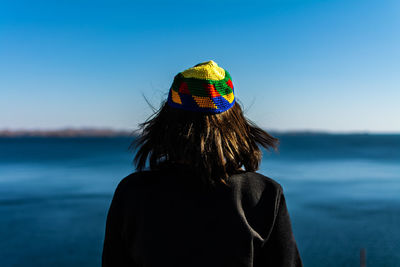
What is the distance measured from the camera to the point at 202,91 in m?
0.94

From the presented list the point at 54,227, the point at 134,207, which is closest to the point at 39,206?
the point at 54,227

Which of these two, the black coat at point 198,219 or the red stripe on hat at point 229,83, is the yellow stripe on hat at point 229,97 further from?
the black coat at point 198,219

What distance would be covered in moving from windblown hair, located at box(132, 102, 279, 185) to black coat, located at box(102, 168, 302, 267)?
44 millimetres

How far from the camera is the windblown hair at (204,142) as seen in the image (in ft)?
3.10

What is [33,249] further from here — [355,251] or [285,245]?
[285,245]

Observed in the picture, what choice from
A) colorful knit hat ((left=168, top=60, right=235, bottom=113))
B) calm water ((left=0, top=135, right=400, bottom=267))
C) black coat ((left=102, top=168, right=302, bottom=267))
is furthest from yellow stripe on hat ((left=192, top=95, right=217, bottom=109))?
calm water ((left=0, top=135, right=400, bottom=267))

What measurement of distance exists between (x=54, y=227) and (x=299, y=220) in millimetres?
7538

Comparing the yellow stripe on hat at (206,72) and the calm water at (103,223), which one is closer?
the yellow stripe on hat at (206,72)

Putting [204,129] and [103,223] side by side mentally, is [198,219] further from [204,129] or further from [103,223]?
[103,223]

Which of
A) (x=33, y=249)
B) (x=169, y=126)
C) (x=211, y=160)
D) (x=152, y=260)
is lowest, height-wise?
(x=33, y=249)

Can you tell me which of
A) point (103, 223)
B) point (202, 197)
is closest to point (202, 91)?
point (202, 197)

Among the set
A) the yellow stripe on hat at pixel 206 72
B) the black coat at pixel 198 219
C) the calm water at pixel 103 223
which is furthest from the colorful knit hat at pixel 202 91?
the calm water at pixel 103 223

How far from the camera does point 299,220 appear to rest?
10234 mm

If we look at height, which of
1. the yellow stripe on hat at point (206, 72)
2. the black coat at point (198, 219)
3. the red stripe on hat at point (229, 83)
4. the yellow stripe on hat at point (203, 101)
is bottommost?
the black coat at point (198, 219)
